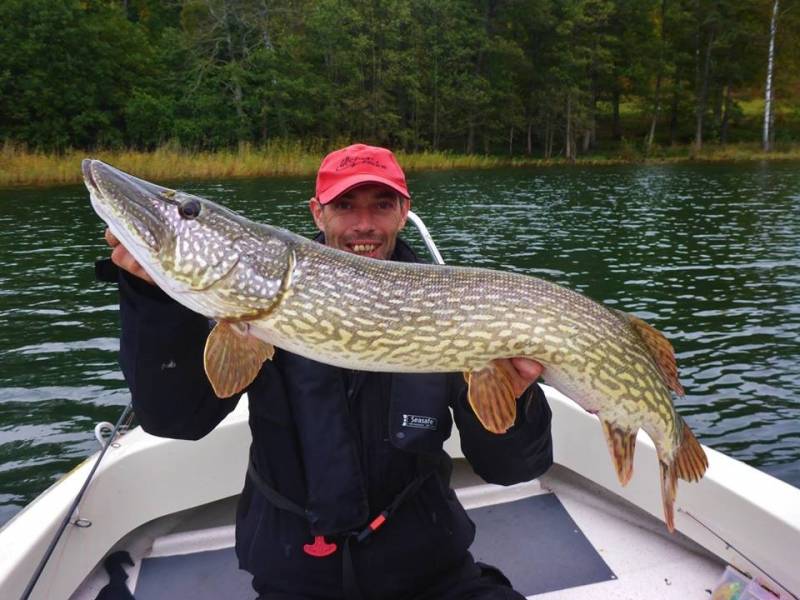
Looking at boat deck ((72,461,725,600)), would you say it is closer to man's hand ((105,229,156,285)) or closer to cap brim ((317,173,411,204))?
man's hand ((105,229,156,285))

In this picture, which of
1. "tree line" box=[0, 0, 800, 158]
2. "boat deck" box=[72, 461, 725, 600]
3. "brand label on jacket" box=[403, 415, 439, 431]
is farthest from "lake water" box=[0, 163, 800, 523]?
"tree line" box=[0, 0, 800, 158]

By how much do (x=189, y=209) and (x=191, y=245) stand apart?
10cm

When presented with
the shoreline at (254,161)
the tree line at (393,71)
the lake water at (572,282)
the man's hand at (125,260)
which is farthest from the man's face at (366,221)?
the tree line at (393,71)

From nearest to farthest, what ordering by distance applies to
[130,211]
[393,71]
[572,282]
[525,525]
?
1. [130,211]
2. [525,525]
3. [572,282]
4. [393,71]

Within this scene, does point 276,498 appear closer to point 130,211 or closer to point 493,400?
point 493,400

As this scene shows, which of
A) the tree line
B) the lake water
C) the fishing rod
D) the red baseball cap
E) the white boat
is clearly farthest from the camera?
the tree line

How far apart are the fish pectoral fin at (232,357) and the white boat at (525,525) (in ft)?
2.87

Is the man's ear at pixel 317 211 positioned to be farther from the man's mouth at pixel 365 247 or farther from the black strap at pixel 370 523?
the black strap at pixel 370 523

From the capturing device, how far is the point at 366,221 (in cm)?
227

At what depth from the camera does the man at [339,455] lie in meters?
1.75

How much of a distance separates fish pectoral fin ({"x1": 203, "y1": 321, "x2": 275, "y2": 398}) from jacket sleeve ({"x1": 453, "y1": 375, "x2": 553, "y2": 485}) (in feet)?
2.01

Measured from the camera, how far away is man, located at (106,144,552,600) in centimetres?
175

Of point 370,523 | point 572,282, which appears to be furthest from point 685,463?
point 572,282

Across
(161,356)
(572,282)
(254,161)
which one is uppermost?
(254,161)
